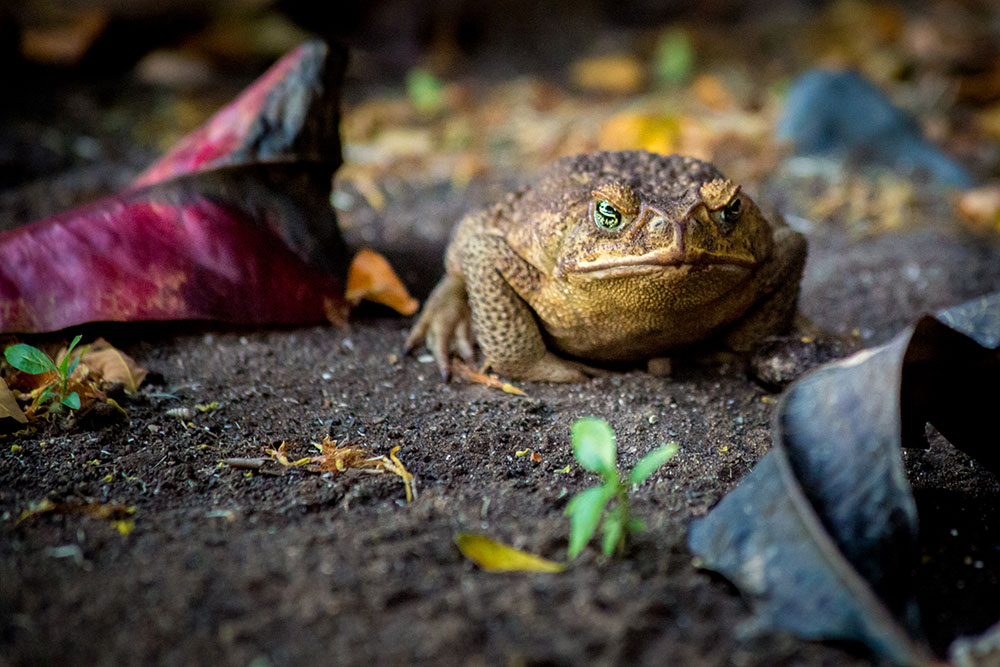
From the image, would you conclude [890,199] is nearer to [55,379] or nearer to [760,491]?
[760,491]

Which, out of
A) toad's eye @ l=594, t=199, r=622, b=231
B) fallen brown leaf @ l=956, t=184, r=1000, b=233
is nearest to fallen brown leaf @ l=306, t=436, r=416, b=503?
toad's eye @ l=594, t=199, r=622, b=231

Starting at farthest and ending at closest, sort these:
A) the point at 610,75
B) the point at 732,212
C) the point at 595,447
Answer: the point at 610,75 < the point at 732,212 < the point at 595,447

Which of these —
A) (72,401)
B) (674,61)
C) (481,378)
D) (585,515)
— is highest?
(674,61)

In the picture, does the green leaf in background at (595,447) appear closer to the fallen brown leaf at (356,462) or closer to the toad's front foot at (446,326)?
the fallen brown leaf at (356,462)

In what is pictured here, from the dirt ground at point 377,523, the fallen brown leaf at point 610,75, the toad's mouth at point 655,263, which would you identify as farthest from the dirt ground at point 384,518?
the fallen brown leaf at point 610,75

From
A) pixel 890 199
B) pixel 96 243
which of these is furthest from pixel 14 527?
pixel 890 199

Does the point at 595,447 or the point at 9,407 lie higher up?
the point at 595,447

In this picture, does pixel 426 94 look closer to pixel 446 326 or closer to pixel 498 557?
pixel 446 326

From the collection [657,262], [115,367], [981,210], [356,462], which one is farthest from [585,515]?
[981,210]
